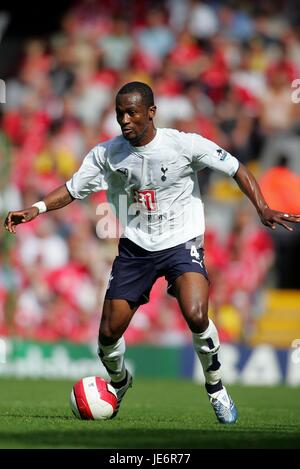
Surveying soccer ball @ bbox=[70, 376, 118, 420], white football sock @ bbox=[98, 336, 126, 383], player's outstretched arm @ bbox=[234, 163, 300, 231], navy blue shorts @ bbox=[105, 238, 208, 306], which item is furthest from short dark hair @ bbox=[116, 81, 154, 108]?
soccer ball @ bbox=[70, 376, 118, 420]

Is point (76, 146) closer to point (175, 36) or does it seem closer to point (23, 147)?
point (23, 147)

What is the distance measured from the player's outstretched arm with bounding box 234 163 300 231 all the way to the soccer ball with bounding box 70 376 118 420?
187cm

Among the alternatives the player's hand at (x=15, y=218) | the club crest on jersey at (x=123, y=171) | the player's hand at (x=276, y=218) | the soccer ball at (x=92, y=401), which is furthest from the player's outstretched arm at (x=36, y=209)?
the player's hand at (x=276, y=218)

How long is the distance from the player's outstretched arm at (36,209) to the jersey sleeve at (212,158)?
43.1 inches

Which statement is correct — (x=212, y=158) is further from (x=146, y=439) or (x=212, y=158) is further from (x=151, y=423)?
(x=146, y=439)

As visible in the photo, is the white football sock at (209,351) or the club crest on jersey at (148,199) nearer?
the white football sock at (209,351)

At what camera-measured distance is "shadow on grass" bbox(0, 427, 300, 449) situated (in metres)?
6.82

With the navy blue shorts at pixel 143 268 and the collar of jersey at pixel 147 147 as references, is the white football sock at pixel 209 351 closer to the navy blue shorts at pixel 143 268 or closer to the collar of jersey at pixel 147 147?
the navy blue shorts at pixel 143 268

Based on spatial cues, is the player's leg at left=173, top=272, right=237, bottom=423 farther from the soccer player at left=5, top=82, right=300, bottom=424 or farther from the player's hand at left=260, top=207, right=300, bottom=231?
the player's hand at left=260, top=207, right=300, bottom=231

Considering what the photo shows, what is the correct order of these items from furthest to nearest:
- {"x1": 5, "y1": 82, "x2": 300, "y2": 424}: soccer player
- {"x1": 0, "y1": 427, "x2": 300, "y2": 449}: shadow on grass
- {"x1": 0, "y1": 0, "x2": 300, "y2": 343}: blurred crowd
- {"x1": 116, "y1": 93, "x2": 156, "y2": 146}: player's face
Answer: {"x1": 0, "y1": 0, "x2": 300, "y2": 343}: blurred crowd, {"x1": 5, "y1": 82, "x2": 300, "y2": 424}: soccer player, {"x1": 116, "y1": 93, "x2": 156, "y2": 146}: player's face, {"x1": 0, "y1": 427, "x2": 300, "y2": 449}: shadow on grass

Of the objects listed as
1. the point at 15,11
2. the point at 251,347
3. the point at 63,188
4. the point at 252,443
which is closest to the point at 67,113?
the point at 15,11

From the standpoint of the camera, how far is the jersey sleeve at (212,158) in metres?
8.66

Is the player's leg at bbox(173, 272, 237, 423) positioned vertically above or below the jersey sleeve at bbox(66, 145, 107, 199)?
below
